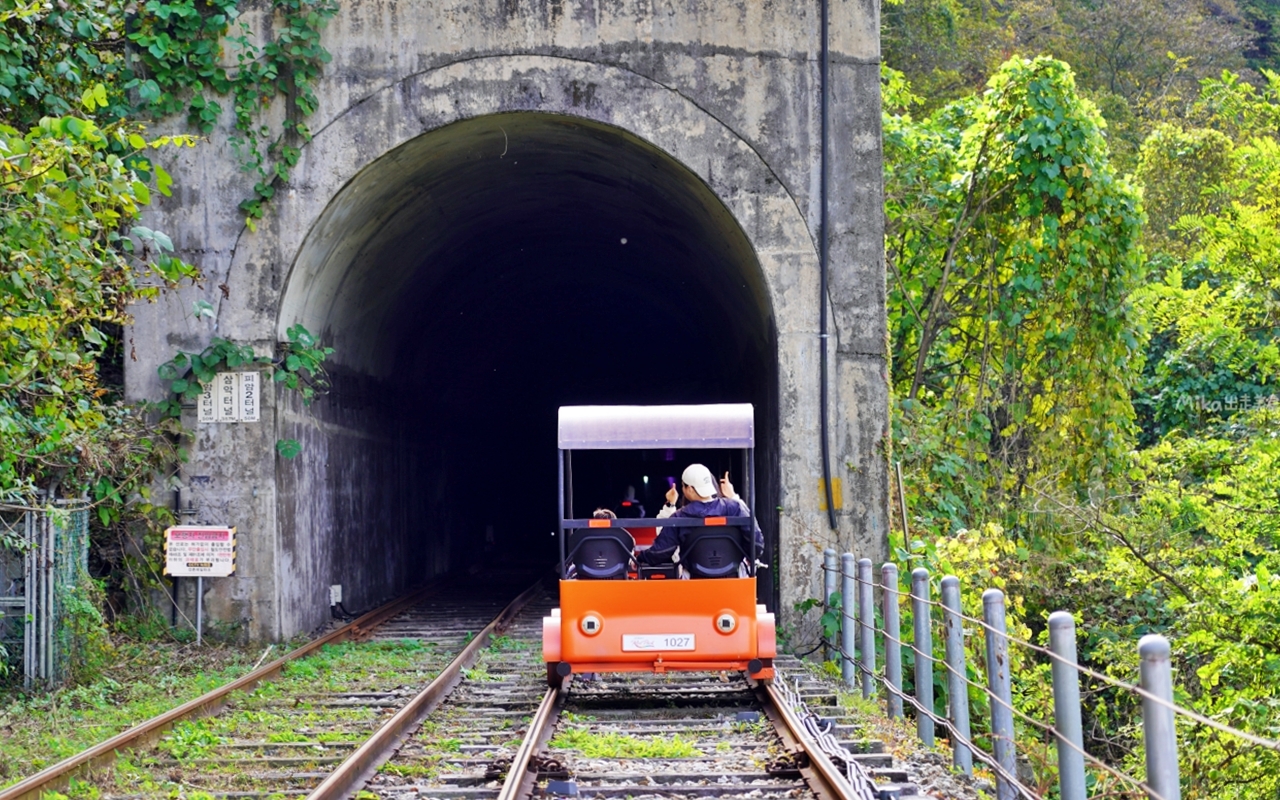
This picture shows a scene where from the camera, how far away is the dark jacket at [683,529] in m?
9.52

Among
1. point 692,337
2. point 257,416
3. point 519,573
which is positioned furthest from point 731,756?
point 519,573

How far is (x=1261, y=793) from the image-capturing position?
31.7ft

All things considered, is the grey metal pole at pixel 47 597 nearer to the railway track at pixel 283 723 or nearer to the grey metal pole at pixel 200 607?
the railway track at pixel 283 723

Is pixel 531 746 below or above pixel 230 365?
below

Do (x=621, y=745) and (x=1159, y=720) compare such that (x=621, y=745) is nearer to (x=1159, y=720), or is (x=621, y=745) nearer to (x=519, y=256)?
(x=1159, y=720)

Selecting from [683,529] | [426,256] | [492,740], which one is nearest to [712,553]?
[683,529]

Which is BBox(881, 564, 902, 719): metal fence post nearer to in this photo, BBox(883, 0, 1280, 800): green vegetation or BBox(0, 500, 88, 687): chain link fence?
BBox(883, 0, 1280, 800): green vegetation

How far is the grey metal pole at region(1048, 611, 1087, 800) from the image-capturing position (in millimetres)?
5164

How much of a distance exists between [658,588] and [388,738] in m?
2.21

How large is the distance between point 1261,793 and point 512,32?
31.7 ft

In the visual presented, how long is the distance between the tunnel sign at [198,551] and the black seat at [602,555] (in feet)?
15.1

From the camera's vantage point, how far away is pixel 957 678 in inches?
277

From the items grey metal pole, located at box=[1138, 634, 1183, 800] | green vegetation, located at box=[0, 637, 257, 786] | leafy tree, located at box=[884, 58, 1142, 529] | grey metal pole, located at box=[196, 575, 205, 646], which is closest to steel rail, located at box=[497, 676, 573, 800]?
green vegetation, located at box=[0, 637, 257, 786]

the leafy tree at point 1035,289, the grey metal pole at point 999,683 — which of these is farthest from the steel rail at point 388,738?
the leafy tree at point 1035,289
